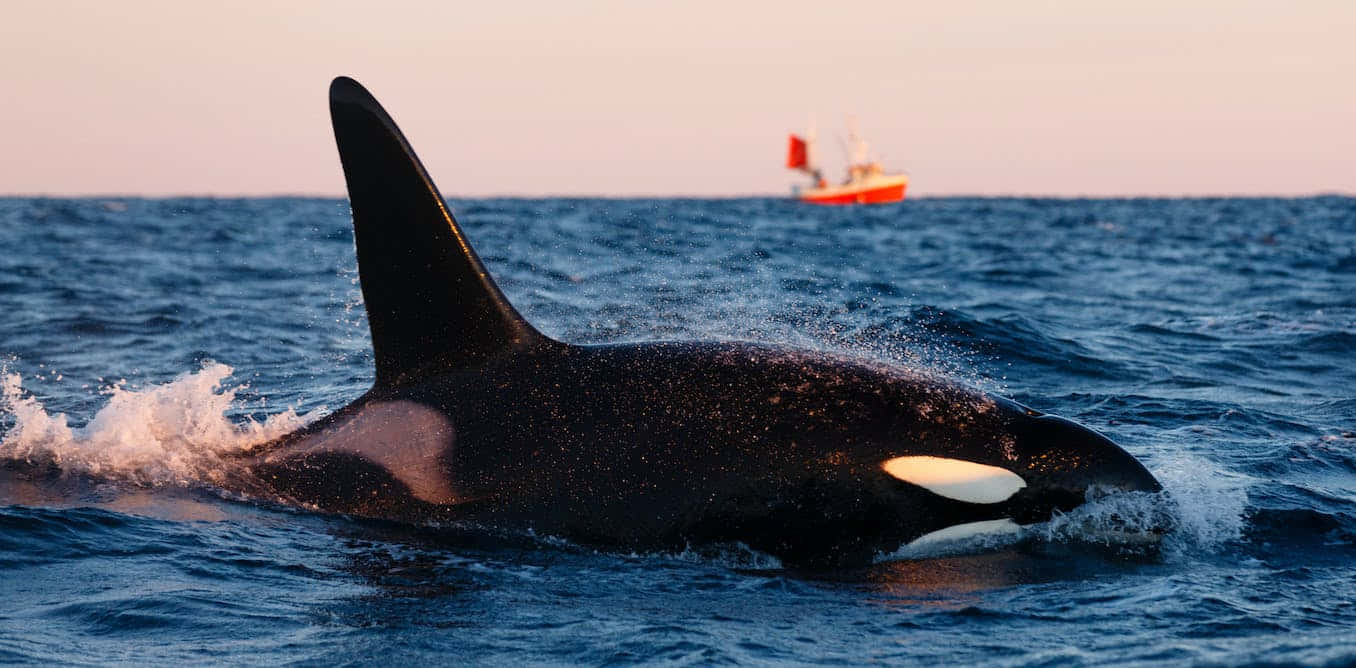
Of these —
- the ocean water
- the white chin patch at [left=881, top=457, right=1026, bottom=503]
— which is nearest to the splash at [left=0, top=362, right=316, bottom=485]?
the ocean water

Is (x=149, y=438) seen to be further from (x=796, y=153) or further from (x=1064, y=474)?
(x=796, y=153)

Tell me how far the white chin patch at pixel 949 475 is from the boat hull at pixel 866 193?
4880 inches

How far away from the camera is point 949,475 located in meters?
5.58

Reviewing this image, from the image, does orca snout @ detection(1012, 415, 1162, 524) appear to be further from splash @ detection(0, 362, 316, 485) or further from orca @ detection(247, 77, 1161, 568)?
splash @ detection(0, 362, 316, 485)

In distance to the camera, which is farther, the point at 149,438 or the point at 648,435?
the point at 149,438

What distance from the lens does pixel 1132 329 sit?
15.0 m

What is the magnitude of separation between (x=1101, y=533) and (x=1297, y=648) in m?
1.45

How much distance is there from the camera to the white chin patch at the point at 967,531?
5.67 metres

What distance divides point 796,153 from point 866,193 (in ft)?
49.6

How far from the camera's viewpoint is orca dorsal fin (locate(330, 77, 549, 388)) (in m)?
5.65

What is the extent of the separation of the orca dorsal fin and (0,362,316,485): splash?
149 centimetres

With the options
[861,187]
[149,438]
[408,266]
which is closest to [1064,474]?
[408,266]

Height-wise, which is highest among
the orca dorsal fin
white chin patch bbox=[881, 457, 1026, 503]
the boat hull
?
the boat hull

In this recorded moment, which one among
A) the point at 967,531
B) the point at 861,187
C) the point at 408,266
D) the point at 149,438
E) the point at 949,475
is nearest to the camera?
the point at 949,475
